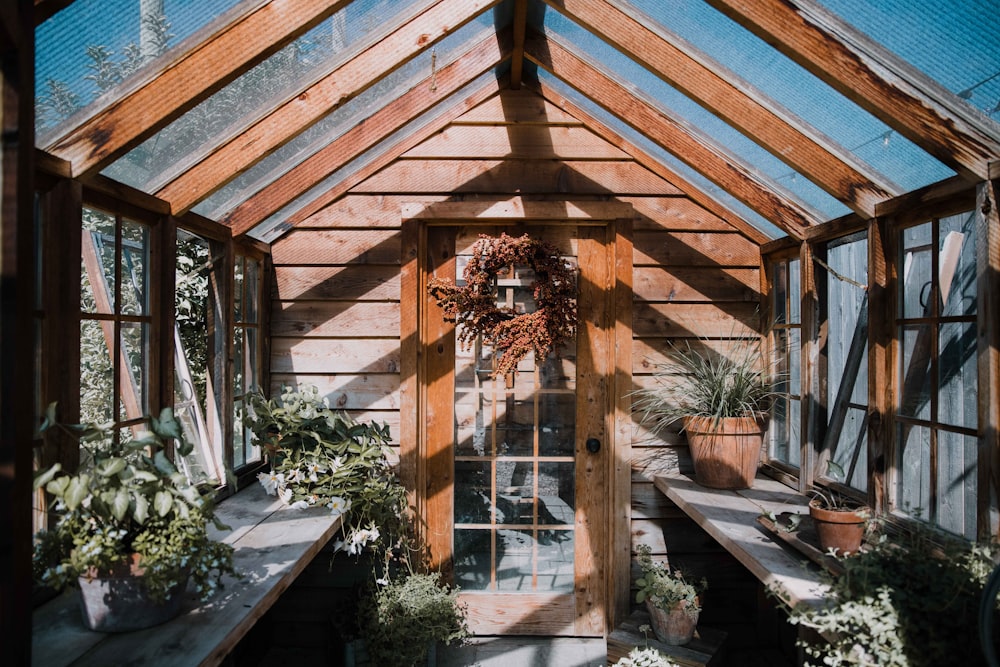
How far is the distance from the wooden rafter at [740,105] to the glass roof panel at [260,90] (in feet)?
2.08

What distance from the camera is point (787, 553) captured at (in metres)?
2.30

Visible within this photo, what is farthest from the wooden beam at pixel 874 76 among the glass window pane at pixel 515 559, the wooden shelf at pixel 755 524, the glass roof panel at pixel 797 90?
the glass window pane at pixel 515 559

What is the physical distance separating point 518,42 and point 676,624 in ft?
8.64

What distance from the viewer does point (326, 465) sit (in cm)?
302

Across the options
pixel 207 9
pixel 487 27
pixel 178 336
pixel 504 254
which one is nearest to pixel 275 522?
pixel 178 336

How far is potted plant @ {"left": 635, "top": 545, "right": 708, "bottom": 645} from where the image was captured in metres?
3.00

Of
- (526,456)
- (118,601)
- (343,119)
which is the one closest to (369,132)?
(343,119)

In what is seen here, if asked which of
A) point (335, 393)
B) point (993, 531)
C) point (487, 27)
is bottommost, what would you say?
point (993, 531)

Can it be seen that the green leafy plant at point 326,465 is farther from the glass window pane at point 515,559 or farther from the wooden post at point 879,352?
the wooden post at point 879,352

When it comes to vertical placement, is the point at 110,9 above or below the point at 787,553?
above

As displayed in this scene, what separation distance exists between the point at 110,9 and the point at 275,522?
71.7 inches

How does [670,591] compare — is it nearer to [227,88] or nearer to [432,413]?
[432,413]

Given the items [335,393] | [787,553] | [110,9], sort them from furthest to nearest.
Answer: [335,393]
[787,553]
[110,9]

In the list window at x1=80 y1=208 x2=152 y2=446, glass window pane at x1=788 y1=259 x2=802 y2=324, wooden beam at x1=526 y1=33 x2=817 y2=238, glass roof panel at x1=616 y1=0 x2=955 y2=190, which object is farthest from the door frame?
window at x1=80 y1=208 x2=152 y2=446
